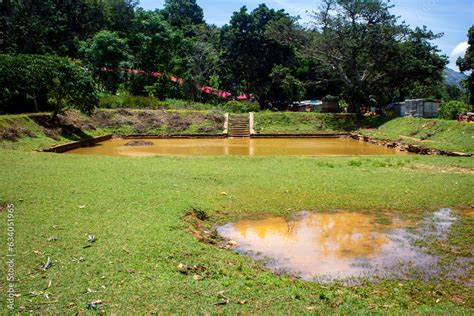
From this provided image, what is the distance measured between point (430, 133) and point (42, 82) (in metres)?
21.9

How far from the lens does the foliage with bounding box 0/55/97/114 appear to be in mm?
23203

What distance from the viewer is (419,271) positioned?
240 inches

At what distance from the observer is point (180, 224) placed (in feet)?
25.0

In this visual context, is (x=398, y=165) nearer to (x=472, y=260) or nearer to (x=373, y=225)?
(x=373, y=225)

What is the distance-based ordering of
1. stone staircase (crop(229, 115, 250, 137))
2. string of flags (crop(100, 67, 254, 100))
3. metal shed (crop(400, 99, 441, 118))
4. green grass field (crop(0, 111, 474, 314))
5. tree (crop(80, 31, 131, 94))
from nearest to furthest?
green grass field (crop(0, 111, 474, 314)) < metal shed (crop(400, 99, 441, 118)) < stone staircase (crop(229, 115, 250, 137)) < tree (crop(80, 31, 131, 94)) < string of flags (crop(100, 67, 254, 100))

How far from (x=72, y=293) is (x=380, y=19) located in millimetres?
34005

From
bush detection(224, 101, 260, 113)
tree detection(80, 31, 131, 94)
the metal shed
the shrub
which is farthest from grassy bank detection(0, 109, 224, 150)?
the metal shed

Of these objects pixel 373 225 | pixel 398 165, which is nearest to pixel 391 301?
pixel 373 225

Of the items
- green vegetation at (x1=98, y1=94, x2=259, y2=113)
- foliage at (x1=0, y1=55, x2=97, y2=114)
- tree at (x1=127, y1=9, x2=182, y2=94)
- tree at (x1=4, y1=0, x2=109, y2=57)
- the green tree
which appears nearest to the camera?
foliage at (x1=0, y1=55, x2=97, y2=114)

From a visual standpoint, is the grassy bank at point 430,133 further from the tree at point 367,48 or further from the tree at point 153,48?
the tree at point 153,48

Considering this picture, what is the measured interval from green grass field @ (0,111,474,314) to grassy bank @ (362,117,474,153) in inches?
296

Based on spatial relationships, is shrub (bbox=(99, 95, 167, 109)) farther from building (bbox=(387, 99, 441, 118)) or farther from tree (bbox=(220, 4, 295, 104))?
building (bbox=(387, 99, 441, 118))

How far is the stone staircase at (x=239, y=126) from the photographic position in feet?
104

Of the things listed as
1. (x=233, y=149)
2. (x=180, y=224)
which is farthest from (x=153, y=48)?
(x=180, y=224)
